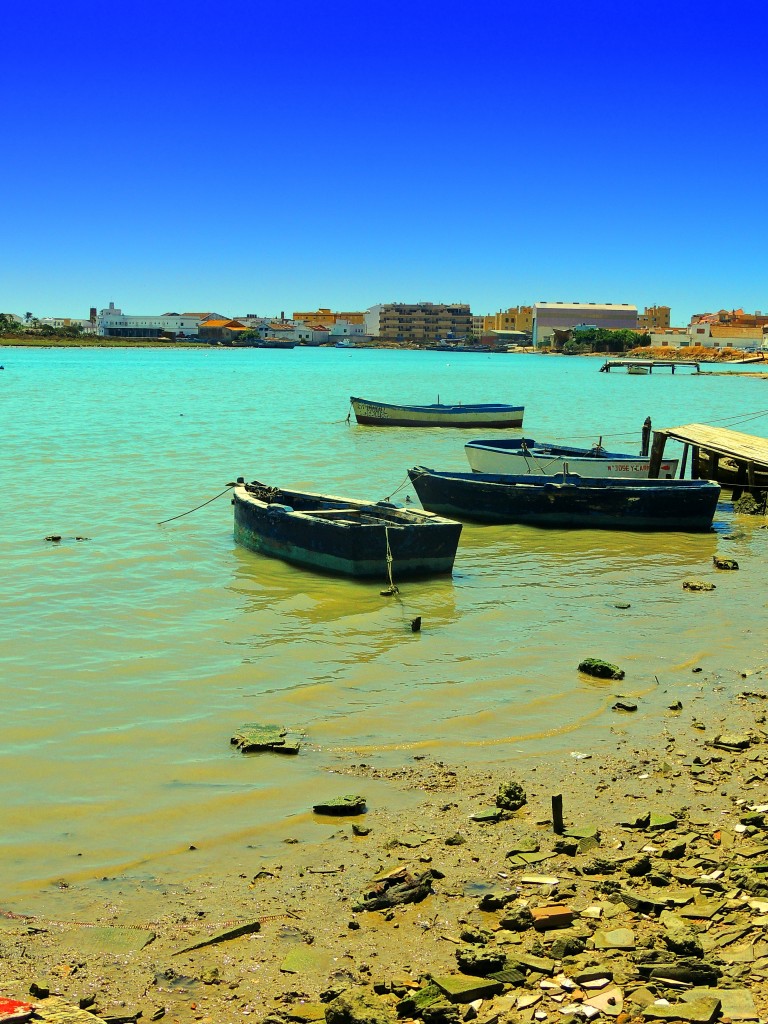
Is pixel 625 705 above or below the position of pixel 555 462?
below

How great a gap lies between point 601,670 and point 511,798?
145 inches

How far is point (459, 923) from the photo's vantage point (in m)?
5.71

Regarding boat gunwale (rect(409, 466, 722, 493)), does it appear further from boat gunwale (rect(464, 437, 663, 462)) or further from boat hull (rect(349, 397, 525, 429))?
boat hull (rect(349, 397, 525, 429))

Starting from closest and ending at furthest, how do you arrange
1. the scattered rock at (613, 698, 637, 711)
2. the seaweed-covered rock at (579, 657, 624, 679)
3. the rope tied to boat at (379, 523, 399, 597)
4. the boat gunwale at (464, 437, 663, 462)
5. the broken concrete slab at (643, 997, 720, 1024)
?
the broken concrete slab at (643, 997, 720, 1024)
the scattered rock at (613, 698, 637, 711)
the seaweed-covered rock at (579, 657, 624, 679)
the rope tied to boat at (379, 523, 399, 597)
the boat gunwale at (464, 437, 663, 462)

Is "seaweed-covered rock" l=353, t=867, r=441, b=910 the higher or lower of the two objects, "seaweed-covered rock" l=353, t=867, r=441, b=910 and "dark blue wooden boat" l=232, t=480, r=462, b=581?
the lower

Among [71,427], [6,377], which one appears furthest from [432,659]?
[6,377]

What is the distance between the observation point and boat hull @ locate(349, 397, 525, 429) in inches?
1759

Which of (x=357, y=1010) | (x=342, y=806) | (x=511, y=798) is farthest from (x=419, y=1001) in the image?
(x=511, y=798)

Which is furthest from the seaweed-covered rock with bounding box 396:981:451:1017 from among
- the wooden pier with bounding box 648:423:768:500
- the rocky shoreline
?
the wooden pier with bounding box 648:423:768:500

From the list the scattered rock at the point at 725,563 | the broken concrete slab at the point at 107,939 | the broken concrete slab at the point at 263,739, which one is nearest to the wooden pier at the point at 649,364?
the scattered rock at the point at 725,563

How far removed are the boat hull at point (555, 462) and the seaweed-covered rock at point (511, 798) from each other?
15.1m

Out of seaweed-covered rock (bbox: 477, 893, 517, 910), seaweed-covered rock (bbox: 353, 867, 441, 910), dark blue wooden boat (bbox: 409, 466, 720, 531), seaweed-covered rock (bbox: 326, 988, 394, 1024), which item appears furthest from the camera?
dark blue wooden boat (bbox: 409, 466, 720, 531)

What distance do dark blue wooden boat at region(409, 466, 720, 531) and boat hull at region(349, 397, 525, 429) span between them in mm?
23665

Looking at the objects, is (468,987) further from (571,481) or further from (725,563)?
(571,481)
